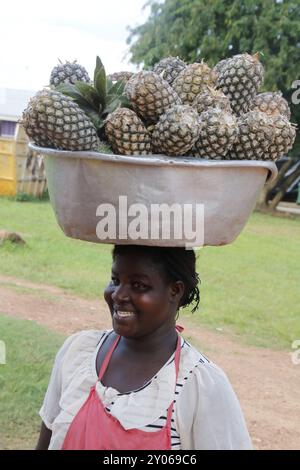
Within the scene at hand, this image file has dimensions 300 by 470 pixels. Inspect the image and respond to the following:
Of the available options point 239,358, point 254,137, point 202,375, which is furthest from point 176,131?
point 239,358

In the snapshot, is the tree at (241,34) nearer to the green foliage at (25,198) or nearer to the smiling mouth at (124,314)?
the green foliage at (25,198)

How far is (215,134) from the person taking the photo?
1418 mm

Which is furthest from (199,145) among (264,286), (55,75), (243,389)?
(264,286)

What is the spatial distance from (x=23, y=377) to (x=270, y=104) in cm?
297

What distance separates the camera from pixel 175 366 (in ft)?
5.08

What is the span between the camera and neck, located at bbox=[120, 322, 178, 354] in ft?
5.23

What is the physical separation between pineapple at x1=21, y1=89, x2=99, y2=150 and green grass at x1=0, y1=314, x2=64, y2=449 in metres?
2.35

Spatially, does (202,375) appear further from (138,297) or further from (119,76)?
(119,76)

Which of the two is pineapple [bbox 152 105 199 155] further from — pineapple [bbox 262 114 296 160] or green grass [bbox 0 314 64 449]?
green grass [bbox 0 314 64 449]

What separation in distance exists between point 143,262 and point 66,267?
243 inches

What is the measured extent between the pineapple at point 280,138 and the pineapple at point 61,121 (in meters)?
0.39

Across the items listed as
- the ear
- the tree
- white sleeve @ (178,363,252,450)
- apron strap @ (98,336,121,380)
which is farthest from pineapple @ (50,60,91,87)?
the tree
